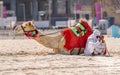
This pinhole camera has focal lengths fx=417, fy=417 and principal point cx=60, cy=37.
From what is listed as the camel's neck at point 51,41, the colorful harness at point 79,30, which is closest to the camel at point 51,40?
the camel's neck at point 51,41

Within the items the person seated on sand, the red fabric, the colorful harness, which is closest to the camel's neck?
the red fabric

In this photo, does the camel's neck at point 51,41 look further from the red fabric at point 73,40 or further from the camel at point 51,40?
the red fabric at point 73,40

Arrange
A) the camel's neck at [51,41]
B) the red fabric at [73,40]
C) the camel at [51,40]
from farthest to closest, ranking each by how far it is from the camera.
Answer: the camel's neck at [51,41]
the camel at [51,40]
the red fabric at [73,40]

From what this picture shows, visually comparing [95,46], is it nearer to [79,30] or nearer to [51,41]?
[79,30]

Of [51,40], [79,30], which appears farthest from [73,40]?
[51,40]

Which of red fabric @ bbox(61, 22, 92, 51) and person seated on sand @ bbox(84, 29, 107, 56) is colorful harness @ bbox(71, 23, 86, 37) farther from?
person seated on sand @ bbox(84, 29, 107, 56)

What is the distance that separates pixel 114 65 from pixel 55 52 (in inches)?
187

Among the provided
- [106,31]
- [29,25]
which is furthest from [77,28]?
[106,31]

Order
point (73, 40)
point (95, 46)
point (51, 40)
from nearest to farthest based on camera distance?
point (95, 46), point (73, 40), point (51, 40)

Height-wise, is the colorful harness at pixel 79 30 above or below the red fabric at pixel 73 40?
above

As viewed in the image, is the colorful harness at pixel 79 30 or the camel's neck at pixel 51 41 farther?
the camel's neck at pixel 51 41

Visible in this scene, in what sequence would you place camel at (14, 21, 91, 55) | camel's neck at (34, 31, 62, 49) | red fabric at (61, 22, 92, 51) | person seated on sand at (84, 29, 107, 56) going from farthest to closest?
camel's neck at (34, 31, 62, 49), camel at (14, 21, 91, 55), red fabric at (61, 22, 92, 51), person seated on sand at (84, 29, 107, 56)

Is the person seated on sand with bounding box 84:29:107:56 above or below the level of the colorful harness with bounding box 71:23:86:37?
below

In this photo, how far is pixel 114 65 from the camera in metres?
12.6
